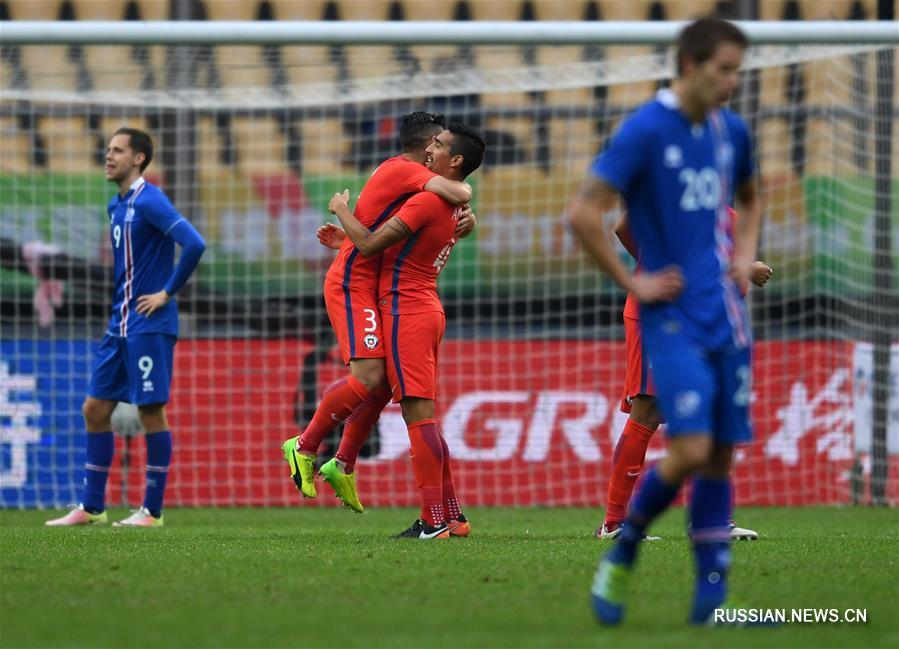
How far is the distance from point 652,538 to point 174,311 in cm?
309

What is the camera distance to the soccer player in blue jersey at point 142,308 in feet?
28.1

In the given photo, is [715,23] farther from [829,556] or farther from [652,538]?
[652,538]

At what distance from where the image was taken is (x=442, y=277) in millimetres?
12719

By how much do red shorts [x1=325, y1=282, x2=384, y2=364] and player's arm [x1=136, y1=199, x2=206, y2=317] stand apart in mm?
1389

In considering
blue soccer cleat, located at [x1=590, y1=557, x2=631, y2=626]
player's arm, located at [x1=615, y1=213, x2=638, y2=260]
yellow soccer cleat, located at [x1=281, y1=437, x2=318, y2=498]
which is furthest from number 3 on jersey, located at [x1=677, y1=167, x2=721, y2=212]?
yellow soccer cleat, located at [x1=281, y1=437, x2=318, y2=498]

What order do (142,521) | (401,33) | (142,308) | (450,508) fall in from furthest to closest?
(401,33) < (142,521) < (142,308) < (450,508)

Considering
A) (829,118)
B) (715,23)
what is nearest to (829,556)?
(715,23)

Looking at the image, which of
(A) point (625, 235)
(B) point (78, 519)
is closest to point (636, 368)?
(A) point (625, 235)

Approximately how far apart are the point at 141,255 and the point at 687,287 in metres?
4.91

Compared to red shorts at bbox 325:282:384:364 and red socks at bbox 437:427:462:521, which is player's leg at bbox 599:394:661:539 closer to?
red socks at bbox 437:427:462:521

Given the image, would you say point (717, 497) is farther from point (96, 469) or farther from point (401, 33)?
point (401, 33)

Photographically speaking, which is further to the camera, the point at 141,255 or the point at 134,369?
the point at 141,255

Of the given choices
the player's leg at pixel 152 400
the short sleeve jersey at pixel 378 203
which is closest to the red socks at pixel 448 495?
the short sleeve jersey at pixel 378 203

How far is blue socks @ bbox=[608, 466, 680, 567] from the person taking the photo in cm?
445
